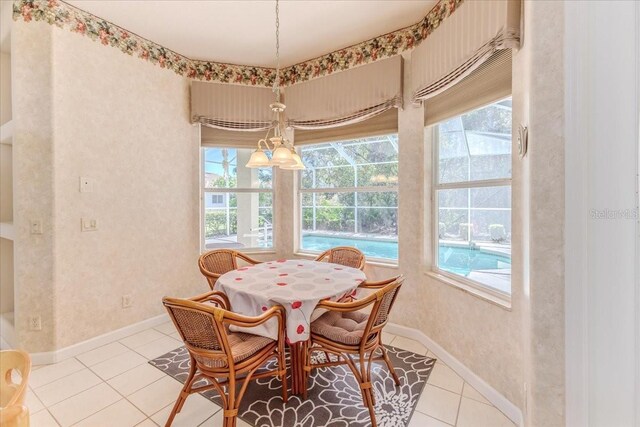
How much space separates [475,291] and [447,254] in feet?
1.64

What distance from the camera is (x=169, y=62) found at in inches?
124

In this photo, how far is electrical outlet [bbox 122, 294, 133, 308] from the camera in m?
2.82

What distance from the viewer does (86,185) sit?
2555 mm

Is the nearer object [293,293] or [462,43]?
[293,293]

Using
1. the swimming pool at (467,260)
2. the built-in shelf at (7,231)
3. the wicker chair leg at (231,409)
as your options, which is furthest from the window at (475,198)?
the built-in shelf at (7,231)

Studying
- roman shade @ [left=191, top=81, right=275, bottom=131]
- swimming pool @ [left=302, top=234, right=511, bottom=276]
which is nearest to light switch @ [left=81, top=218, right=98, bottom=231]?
roman shade @ [left=191, top=81, right=275, bottom=131]

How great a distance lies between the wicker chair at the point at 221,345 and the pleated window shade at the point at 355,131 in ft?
6.98

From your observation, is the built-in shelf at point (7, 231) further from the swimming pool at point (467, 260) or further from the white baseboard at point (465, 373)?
the swimming pool at point (467, 260)

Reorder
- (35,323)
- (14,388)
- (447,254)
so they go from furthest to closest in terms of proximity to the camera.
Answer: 1. (447,254)
2. (35,323)
3. (14,388)

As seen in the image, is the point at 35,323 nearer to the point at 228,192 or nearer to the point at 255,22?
the point at 228,192

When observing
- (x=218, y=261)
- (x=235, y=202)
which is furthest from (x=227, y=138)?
(x=218, y=261)

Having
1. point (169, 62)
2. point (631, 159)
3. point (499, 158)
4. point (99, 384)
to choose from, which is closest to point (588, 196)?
point (631, 159)

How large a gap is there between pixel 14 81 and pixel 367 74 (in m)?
3.02

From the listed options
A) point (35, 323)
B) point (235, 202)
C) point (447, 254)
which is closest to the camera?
point (35, 323)
